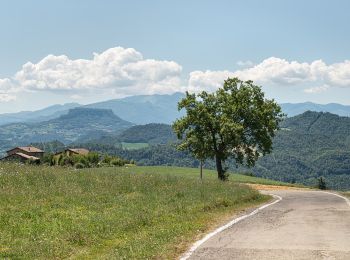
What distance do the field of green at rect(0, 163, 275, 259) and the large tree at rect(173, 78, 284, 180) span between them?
20.3 metres

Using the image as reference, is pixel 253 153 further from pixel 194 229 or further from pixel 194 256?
pixel 194 256

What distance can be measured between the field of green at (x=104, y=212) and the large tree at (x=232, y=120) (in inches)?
799

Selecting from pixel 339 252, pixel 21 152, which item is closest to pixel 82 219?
pixel 339 252

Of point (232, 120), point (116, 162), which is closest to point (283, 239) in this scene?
point (232, 120)

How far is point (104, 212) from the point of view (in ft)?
53.6

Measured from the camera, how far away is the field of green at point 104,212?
11.4 m

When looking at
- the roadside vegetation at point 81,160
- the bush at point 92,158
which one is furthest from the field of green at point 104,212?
the bush at point 92,158

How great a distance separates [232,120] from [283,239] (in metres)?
33.9

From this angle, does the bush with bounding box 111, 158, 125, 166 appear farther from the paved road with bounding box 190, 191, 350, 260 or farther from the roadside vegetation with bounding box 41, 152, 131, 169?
the paved road with bounding box 190, 191, 350, 260

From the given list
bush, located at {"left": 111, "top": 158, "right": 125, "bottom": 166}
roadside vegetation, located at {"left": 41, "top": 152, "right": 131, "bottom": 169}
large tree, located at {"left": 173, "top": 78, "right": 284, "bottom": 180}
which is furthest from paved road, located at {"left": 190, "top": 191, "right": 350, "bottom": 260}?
bush, located at {"left": 111, "top": 158, "right": 125, "bottom": 166}

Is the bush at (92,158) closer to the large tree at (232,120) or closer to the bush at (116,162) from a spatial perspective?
the bush at (116,162)

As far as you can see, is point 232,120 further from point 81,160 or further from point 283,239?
point 81,160

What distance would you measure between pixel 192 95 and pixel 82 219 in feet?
116

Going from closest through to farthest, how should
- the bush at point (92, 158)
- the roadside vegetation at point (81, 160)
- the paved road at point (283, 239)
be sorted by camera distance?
the paved road at point (283, 239) < the roadside vegetation at point (81, 160) < the bush at point (92, 158)
